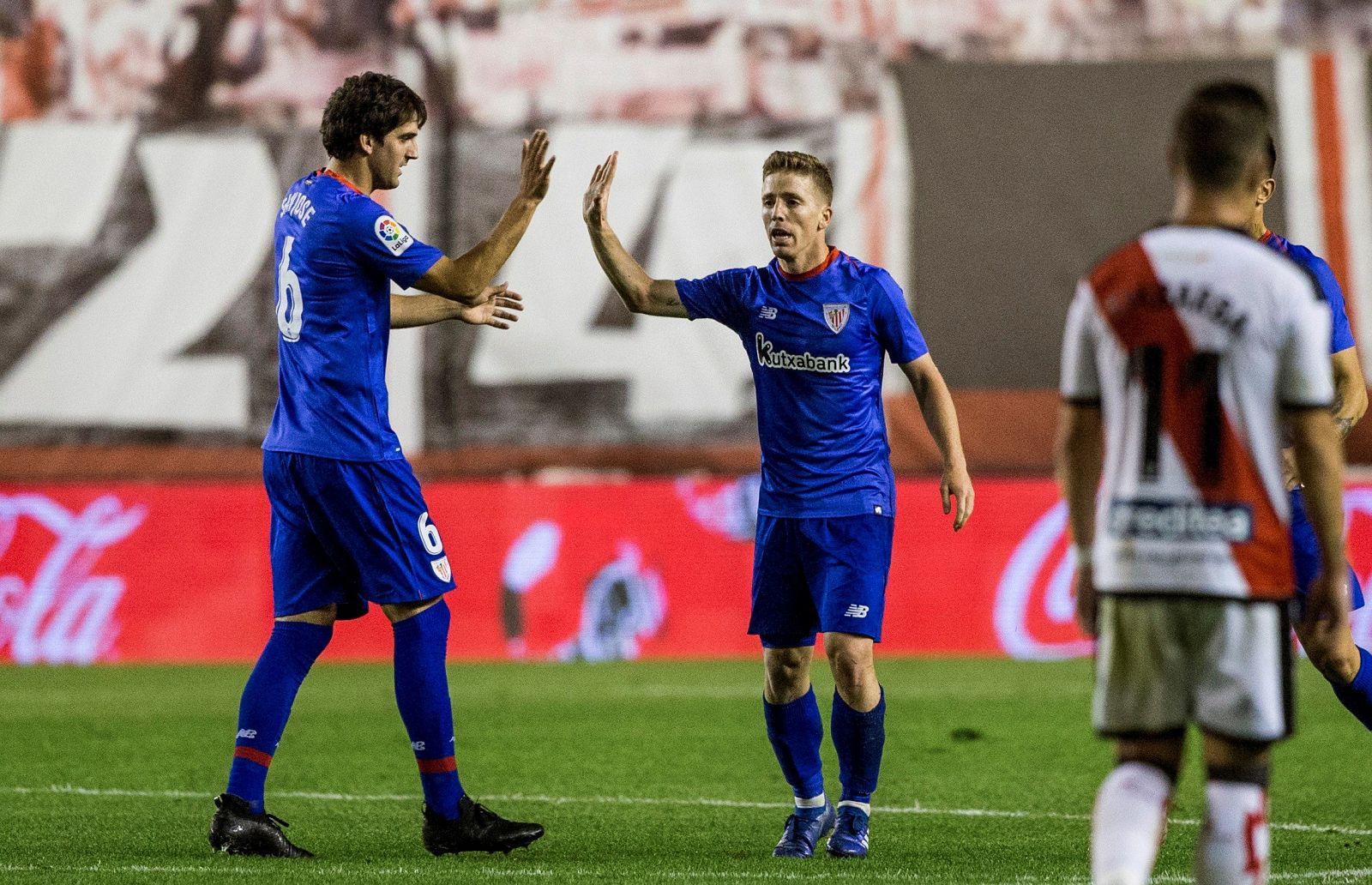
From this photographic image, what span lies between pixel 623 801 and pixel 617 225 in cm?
831

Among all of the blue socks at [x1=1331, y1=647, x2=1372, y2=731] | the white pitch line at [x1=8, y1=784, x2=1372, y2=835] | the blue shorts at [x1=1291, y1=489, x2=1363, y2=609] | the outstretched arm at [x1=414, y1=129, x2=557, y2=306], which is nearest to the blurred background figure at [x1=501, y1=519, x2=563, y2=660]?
the white pitch line at [x1=8, y1=784, x2=1372, y2=835]

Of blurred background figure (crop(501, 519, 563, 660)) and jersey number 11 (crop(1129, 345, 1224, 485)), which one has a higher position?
jersey number 11 (crop(1129, 345, 1224, 485))

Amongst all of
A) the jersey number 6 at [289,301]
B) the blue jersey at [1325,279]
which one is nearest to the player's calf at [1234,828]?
the blue jersey at [1325,279]

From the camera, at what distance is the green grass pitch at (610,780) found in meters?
5.22

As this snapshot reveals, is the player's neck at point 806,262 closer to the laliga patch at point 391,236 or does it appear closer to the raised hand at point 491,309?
the raised hand at point 491,309

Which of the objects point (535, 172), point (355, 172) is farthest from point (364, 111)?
point (535, 172)

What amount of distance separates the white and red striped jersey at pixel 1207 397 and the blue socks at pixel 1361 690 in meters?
2.27

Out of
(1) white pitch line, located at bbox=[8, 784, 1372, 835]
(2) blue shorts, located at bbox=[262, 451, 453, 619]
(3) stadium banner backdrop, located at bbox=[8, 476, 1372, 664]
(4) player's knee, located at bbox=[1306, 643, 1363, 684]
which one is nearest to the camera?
(2) blue shorts, located at bbox=[262, 451, 453, 619]

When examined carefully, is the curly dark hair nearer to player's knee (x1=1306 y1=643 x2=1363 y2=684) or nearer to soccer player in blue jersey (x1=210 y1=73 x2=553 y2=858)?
soccer player in blue jersey (x1=210 y1=73 x2=553 y2=858)

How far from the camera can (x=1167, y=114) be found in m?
14.4

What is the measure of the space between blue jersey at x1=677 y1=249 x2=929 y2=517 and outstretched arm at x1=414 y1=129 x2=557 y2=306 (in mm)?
691

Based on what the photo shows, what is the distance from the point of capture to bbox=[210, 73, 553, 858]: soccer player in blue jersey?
17.4 ft

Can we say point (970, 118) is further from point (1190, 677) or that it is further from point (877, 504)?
point (1190, 677)

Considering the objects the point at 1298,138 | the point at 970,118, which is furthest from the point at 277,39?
the point at 1298,138
